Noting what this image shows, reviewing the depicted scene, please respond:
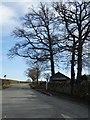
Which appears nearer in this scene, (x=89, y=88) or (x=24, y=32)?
(x=89, y=88)

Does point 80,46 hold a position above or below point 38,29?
below

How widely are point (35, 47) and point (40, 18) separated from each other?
208 inches

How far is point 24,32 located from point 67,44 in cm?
1886

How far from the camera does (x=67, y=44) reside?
46125mm

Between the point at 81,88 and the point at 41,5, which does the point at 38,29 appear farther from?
the point at 81,88

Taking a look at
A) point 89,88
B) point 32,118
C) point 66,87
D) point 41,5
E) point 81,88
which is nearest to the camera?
point 32,118

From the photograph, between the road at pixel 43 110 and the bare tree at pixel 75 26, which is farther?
the bare tree at pixel 75 26

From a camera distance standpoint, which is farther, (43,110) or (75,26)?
(75,26)

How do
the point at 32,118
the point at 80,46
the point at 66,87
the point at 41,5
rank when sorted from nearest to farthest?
1. the point at 32,118
2. the point at 80,46
3. the point at 66,87
4. the point at 41,5

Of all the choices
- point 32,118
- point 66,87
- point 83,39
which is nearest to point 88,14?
point 83,39

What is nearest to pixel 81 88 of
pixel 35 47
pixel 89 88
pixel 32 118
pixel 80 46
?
pixel 89 88

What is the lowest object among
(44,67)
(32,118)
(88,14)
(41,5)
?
(32,118)

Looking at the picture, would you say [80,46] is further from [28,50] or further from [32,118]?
[32,118]

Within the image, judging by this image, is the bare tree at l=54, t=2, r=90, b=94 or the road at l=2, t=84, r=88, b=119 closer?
the road at l=2, t=84, r=88, b=119
